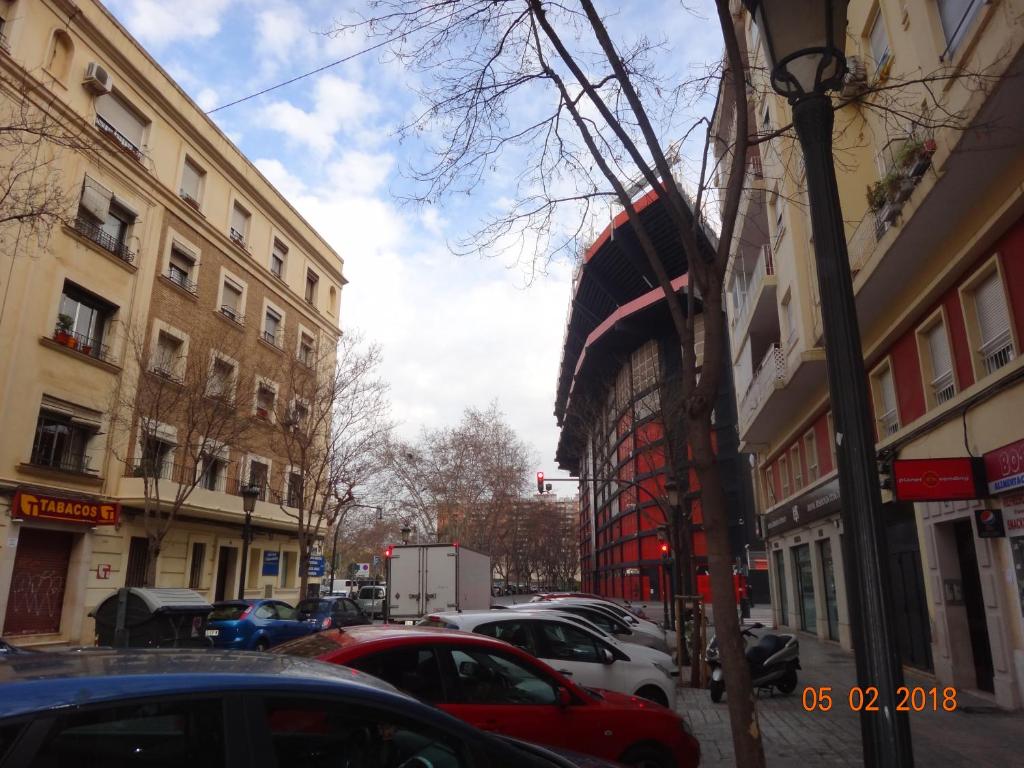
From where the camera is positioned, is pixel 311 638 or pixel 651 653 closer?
pixel 311 638

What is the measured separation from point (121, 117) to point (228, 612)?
1625 cm

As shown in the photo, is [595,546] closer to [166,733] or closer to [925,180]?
[925,180]

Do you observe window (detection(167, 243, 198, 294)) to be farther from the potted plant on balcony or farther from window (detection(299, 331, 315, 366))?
window (detection(299, 331, 315, 366))

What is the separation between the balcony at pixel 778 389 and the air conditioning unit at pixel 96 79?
2103 centimetres

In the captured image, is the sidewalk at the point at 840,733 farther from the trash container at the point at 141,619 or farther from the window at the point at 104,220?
the window at the point at 104,220

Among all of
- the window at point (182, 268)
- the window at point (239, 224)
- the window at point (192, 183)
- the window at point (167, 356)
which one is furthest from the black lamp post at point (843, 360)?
the window at point (239, 224)

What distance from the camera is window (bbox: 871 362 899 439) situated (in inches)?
564

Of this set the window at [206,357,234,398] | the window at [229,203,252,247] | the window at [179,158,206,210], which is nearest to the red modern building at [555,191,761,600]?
the window at [229,203,252,247]

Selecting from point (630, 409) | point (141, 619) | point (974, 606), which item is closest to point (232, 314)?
point (141, 619)

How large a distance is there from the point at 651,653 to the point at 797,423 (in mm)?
13337

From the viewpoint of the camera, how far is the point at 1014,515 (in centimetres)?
949

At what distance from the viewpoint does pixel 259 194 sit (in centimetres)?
3016

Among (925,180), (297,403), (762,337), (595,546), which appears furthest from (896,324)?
(595,546)

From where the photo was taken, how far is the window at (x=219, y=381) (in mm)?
21359
